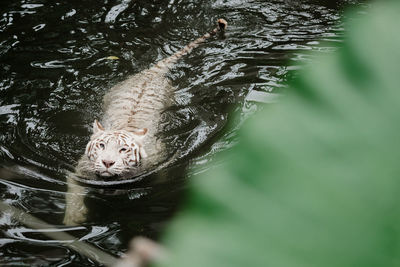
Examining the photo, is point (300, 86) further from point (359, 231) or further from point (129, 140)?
point (129, 140)

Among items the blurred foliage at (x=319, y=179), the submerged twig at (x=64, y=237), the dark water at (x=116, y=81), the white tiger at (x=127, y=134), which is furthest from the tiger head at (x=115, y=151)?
the blurred foliage at (x=319, y=179)

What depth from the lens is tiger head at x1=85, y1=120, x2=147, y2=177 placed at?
4.23 m

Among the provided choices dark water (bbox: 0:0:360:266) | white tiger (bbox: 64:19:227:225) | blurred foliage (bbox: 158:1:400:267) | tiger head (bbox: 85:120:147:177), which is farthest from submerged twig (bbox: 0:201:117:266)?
blurred foliage (bbox: 158:1:400:267)

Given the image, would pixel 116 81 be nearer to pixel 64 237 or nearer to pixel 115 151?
pixel 115 151

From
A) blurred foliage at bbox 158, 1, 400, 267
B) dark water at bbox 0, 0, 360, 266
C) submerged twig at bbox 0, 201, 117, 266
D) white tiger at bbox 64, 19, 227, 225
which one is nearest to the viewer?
blurred foliage at bbox 158, 1, 400, 267

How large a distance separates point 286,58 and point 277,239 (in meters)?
5.94

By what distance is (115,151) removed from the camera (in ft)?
14.2

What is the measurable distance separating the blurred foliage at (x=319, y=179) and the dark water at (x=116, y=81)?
2554 millimetres

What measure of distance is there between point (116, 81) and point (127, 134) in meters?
1.55

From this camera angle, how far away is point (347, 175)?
0.44 metres

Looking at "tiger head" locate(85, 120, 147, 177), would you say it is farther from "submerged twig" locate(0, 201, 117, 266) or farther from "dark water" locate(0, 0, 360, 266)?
"submerged twig" locate(0, 201, 117, 266)

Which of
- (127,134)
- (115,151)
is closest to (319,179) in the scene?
(115,151)

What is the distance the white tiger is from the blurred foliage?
3535 mm

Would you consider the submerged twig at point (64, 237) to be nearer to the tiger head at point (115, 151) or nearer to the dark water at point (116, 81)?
the dark water at point (116, 81)
